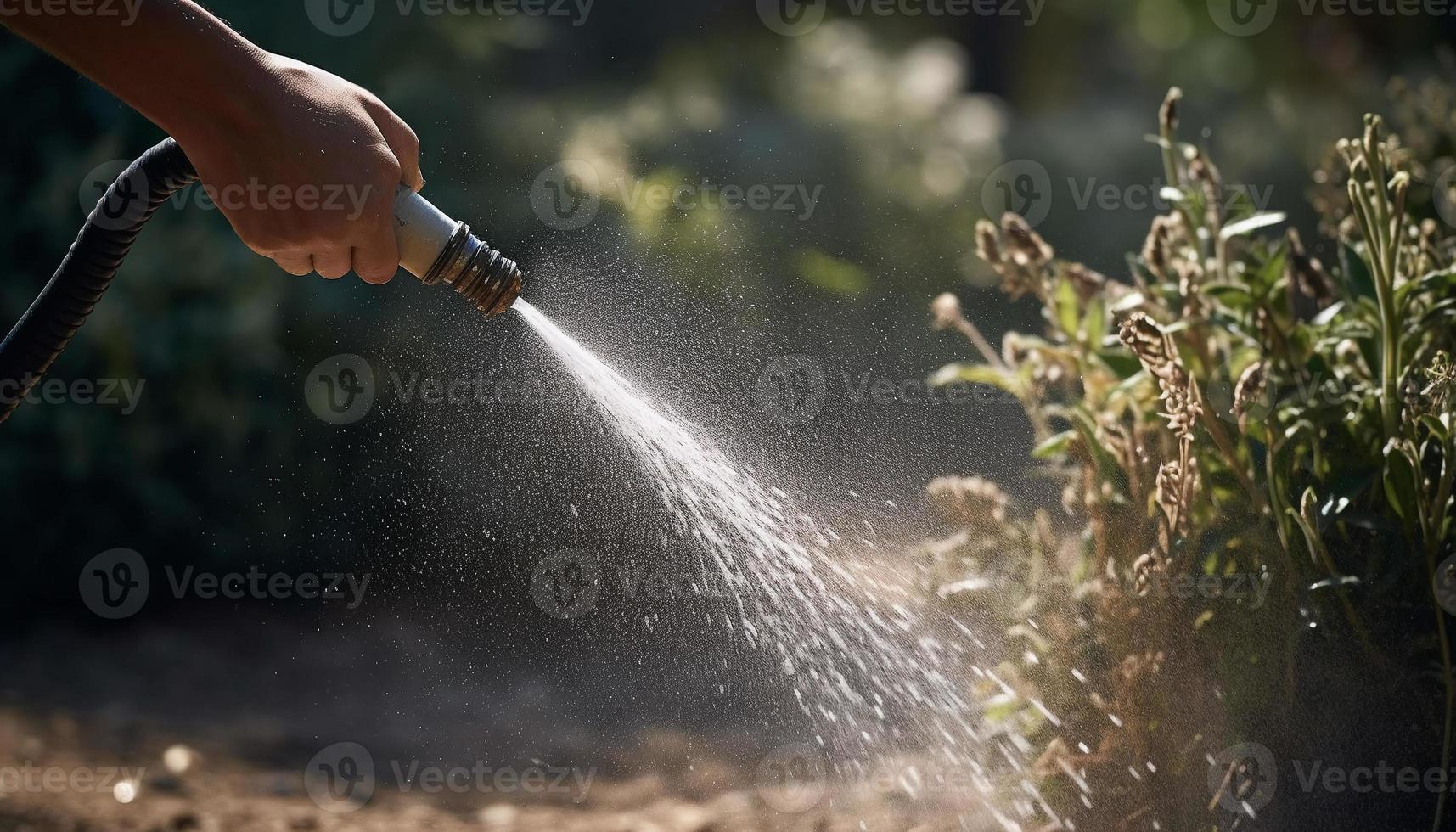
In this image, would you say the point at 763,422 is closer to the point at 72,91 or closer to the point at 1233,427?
the point at 1233,427

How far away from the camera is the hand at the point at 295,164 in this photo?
4.72 feet

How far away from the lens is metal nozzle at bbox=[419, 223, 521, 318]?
61.3 inches

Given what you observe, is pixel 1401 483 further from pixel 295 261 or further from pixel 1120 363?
pixel 295 261

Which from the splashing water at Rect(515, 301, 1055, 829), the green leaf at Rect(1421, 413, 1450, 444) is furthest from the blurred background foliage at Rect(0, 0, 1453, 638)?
the green leaf at Rect(1421, 413, 1450, 444)

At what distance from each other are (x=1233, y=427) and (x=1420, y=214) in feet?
2.33

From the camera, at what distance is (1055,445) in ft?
6.37

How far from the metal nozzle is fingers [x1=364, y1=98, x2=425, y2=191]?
0.34ft

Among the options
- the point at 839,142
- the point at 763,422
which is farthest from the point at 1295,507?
the point at 839,142

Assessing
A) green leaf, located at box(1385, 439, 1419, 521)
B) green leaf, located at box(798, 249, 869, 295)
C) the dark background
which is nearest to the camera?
green leaf, located at box(1385, 439, 1419, 521)

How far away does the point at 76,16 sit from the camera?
1467mm

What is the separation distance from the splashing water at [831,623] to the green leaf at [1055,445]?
1.04 feet

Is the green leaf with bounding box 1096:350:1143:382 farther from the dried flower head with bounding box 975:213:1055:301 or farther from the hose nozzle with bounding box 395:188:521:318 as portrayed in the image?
the hose nozzle with bounding box 395:188:521:318

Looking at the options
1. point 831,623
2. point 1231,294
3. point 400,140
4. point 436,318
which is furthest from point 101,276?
point 436,318

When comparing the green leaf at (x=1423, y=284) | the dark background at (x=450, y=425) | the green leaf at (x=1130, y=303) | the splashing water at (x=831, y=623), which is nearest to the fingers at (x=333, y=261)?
the splashing water at (x=831, y=623)
